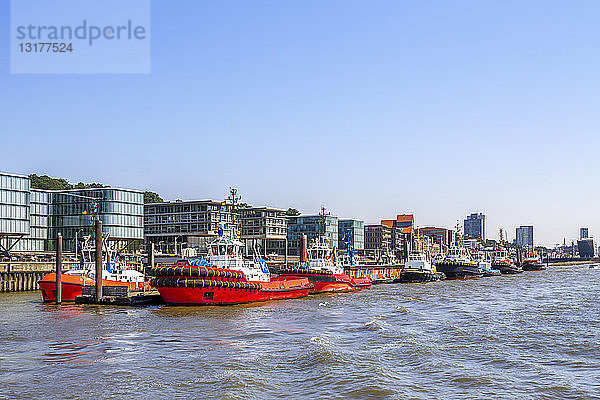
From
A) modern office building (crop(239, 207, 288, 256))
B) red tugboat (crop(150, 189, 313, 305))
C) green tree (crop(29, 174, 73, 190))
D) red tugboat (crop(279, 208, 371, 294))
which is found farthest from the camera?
green tree (crop(29, 174, 73, 190))

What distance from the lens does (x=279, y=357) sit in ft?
89.8

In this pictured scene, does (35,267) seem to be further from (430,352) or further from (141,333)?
(430,352)

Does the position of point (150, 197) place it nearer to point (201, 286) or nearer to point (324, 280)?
point (324, 280)

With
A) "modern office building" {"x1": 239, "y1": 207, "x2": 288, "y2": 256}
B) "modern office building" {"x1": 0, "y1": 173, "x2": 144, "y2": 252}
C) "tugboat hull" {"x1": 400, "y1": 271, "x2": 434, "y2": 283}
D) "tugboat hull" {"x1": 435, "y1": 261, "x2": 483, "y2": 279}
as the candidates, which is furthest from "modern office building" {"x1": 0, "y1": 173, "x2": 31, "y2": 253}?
"tugboat hull" {"x1": 435, "y1": 261, "x2": 483, "y2": 279}

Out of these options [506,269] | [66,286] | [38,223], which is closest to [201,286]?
[66,286]

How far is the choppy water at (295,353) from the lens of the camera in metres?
21.9

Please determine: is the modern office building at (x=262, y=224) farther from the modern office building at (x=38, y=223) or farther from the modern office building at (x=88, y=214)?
the modern office building at (x=38, y=223)

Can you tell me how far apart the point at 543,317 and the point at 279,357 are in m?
23.3

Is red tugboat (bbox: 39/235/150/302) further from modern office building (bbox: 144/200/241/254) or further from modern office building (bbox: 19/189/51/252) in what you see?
modern office building (bbox: 144/200/241/254)

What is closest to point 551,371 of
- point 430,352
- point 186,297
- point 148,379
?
point 430,352

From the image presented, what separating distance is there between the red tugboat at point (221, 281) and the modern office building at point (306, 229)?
132100 millimetres

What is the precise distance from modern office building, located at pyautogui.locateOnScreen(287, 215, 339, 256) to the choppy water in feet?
463

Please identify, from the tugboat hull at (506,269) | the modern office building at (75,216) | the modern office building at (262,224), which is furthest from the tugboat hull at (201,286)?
the modern office building at (262,224)

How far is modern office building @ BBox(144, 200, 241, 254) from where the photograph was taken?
463 ft
